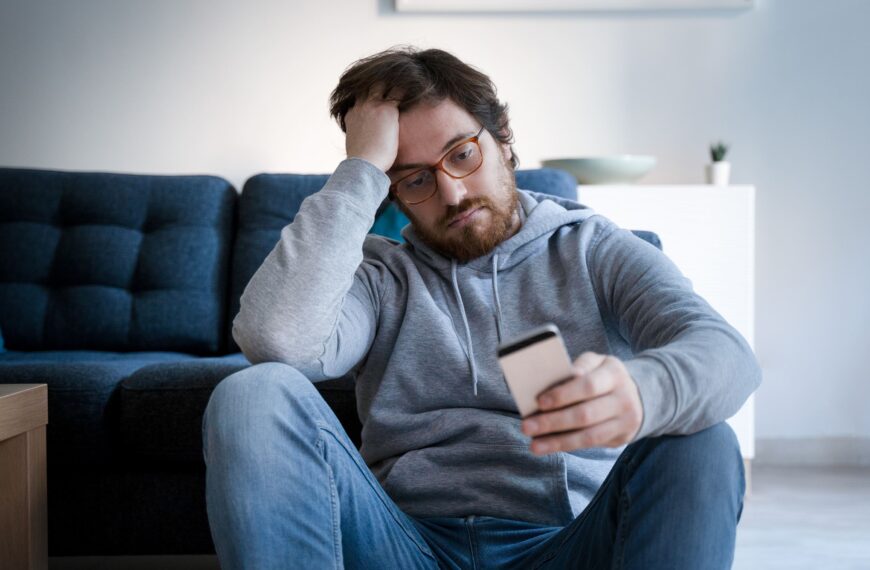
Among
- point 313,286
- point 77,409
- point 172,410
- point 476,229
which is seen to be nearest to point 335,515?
point 313,286

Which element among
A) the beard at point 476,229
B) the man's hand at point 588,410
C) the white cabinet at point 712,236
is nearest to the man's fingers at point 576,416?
the man's hand at point 588,410

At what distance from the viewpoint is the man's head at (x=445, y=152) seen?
1.28 meters

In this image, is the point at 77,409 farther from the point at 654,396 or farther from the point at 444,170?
the point at 654,396

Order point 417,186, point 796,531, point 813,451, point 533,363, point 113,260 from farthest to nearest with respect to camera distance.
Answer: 1. point 813,451
2. point 113,260
3. point 796,531
4. point 417,186
5. point 533,363

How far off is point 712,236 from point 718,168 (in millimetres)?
316

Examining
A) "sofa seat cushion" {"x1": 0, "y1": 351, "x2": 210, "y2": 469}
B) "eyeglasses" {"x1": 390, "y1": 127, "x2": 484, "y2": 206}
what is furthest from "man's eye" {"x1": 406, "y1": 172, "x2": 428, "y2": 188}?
"sofa seat cushion" {"x1": 0, "y1": 351, "x2": 210, "y2": 469}

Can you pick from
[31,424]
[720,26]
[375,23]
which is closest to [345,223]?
[31,424]

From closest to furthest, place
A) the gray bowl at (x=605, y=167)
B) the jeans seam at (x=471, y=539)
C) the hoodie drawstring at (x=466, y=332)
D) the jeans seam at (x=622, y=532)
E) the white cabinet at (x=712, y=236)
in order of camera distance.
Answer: the jeans seam at (x=622, y=532) < the jeans seam at (x=471, y=539) < the hoodie drawstring at (x=466, y=332) < the white cabinet at (x=712, y=236) < the gray bowl at (x=605, y=167)

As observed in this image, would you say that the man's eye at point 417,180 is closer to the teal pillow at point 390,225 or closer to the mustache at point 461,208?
the mustache at point 461,208

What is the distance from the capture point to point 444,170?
1275 millimetres

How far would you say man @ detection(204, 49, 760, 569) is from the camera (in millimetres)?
833

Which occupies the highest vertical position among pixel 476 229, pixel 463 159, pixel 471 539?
pixel 463 159

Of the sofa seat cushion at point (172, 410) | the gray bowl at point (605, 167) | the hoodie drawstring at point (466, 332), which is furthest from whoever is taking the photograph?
the gray bowl at point (605, 167)

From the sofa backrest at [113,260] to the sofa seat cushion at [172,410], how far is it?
0.63 metres
